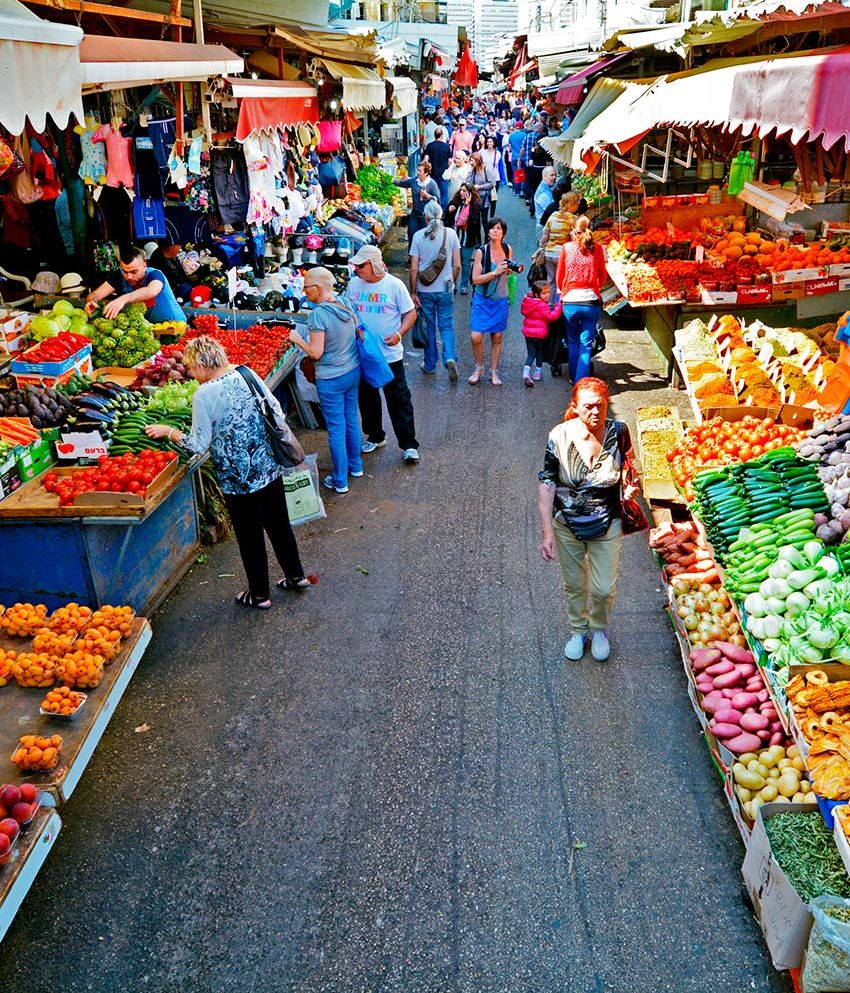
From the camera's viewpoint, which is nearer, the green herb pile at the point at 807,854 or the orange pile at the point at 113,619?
the green herb pile at the point at 807,854

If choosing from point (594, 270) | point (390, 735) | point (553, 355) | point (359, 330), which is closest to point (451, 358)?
point (553, 355)

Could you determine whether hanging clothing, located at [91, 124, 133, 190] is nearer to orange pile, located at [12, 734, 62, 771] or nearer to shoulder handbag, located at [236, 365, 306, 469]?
shoulder handbag, located at [236, 365, 306, 469]

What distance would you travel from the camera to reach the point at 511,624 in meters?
5.65

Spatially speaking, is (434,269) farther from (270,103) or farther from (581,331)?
(270,103)

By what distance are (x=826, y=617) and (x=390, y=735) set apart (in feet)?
7.86

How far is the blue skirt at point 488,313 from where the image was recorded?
9.52 meters

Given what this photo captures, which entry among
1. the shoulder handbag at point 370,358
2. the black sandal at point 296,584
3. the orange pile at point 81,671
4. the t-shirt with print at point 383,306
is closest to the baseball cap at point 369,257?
the t-shirt with print at point 383,306

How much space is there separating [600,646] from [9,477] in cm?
402

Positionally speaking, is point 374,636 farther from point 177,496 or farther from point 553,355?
point 553,355

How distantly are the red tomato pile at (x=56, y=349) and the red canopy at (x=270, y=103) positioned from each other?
9.35 feet

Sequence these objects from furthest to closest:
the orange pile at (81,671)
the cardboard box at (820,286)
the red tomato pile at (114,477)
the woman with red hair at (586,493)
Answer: the cardboard box at (820,286), the red tomato pile at (114,477), the woman with red hair at (586,493), the orange pile at (81,671)

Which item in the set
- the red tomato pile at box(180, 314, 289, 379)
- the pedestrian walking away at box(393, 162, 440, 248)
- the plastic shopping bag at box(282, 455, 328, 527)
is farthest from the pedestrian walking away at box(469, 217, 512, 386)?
the pedestrian walking away at box(393, 162, 440, 248)

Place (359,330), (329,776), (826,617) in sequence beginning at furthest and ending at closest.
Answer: (359,330) < (329,776) < (826,617)

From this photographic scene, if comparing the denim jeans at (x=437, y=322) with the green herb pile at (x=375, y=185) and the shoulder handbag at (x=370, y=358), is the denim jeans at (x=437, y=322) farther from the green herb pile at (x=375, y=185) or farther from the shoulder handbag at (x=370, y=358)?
the green herb pile at (x=375, y=185)
